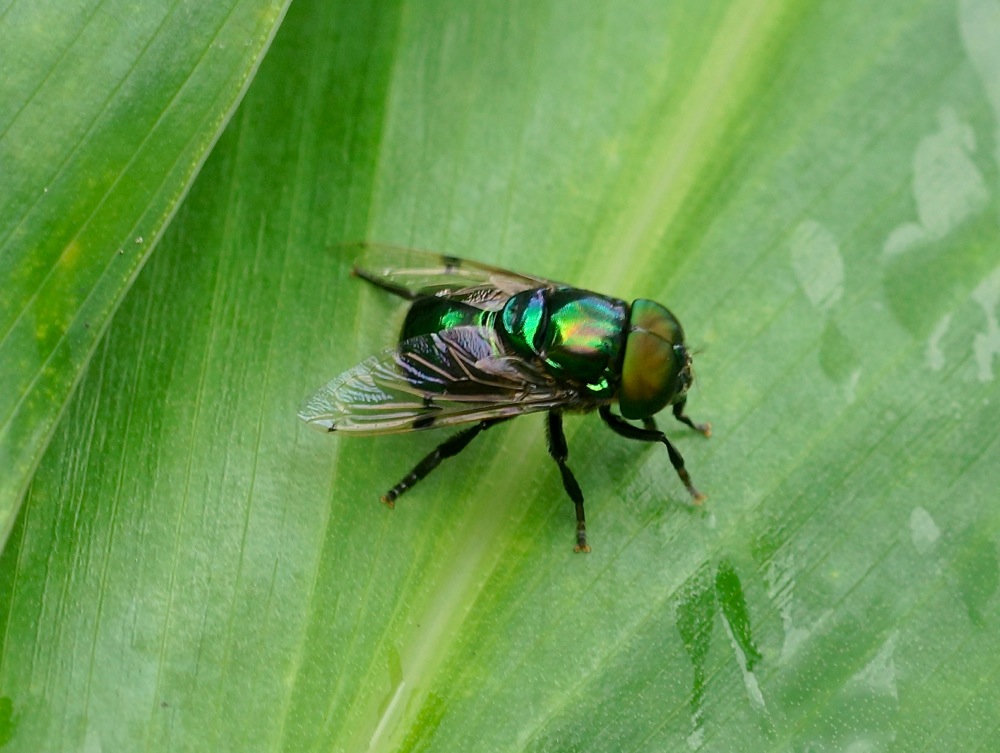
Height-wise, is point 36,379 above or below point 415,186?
below

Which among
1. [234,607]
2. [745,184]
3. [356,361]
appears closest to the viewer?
[234,607]

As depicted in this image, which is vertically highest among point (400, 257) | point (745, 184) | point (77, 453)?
point (745, 184)

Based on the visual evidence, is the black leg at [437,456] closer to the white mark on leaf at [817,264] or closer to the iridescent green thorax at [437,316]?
the iridescent green thorax at [437,316]

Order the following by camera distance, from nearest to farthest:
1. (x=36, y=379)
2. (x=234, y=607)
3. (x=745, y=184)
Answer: (x=36, y=379)
(x=234, y=607)
(x=745, y=184)

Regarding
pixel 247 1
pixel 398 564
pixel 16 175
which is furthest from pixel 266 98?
pixel 398 564

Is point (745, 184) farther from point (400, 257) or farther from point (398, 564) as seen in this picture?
point (398, 564)

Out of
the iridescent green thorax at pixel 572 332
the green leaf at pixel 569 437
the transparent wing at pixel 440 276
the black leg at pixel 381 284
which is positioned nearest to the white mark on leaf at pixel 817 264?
the green leaf at pixel 569 437
